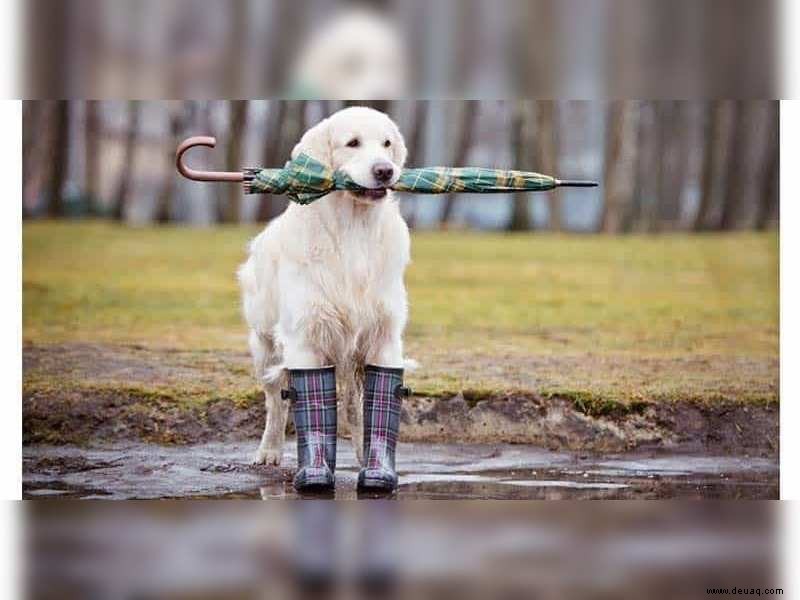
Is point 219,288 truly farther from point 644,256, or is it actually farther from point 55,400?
point 644,256

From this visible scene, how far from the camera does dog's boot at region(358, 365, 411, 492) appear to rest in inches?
205

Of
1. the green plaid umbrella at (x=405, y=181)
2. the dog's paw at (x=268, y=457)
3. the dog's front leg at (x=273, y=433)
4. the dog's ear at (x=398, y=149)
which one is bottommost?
the dog's paw at (x=268, y=457)

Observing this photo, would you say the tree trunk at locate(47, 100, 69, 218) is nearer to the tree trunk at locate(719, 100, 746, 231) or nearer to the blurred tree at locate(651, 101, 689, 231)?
the blurred tree at locate(651, 101, 689, 231)

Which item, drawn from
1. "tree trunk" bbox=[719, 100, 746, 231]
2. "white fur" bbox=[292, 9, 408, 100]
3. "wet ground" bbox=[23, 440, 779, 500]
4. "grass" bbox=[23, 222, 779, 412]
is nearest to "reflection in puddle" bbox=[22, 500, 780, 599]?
"wet ground" bbox=[23, 440, 779, 500]

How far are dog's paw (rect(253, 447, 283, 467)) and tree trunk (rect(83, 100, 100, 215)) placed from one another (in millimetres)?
1105

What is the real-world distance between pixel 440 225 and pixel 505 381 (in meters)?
0.66

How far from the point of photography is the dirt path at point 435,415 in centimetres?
568

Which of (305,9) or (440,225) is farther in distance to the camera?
(440,225)

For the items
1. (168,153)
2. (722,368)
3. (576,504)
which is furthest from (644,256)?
(168,153)

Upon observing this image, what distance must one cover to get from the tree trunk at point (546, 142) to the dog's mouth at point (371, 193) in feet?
3.03

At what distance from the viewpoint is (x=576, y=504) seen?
555 cm

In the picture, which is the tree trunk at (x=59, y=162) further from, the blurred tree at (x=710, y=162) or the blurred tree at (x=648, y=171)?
the blurred tree at (x=710, y=162)

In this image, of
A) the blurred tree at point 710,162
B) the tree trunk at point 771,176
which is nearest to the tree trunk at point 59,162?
the blurred tree at point 710,162

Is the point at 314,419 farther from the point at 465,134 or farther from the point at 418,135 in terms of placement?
the point at 465,134
